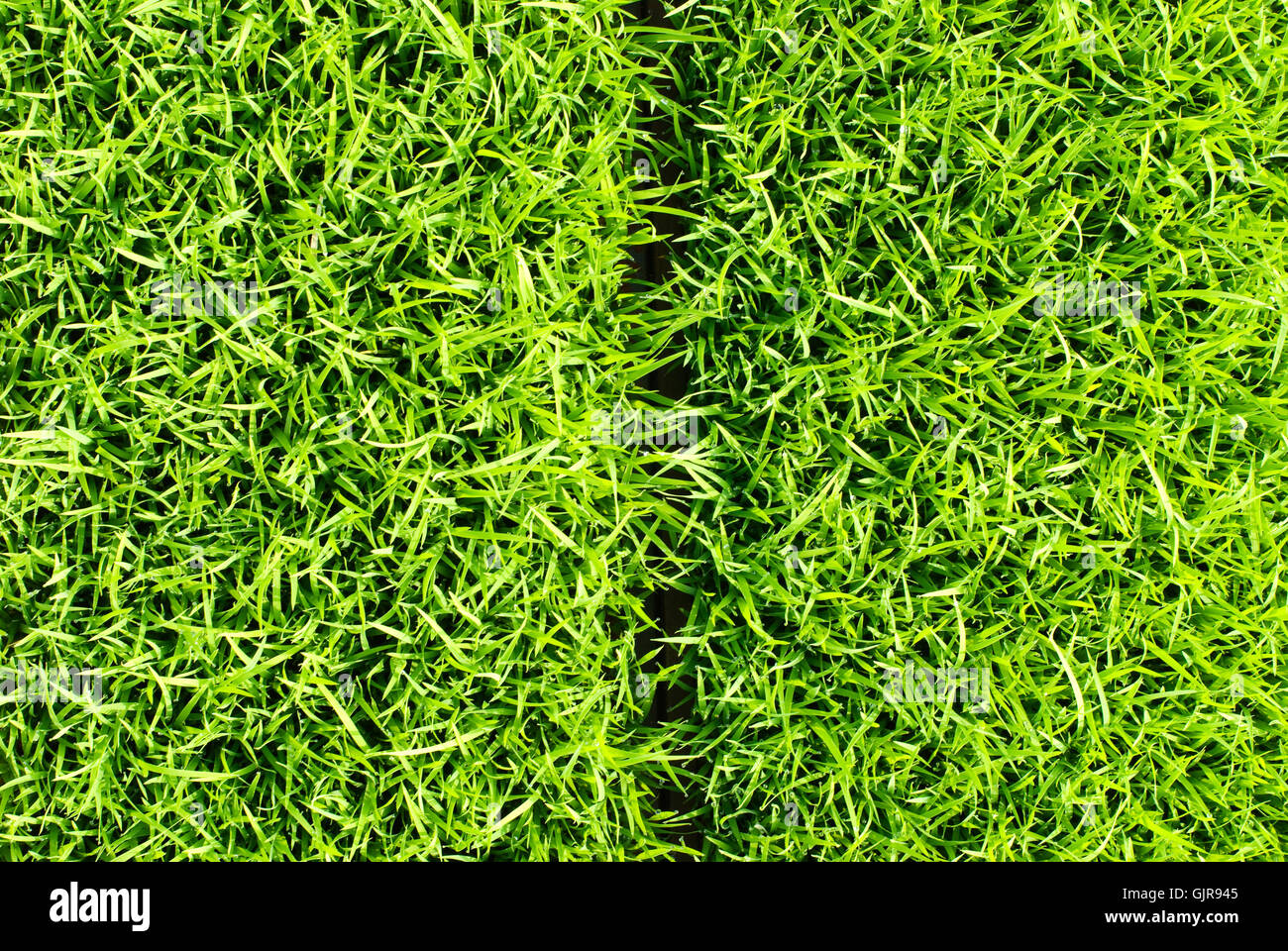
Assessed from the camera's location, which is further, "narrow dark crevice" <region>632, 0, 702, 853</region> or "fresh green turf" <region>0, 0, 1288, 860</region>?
"narrow dark crevice" <region>632, 0, 702, 853</region>

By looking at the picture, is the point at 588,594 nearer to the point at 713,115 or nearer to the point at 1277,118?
the point at 713,115

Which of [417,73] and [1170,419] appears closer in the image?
[417,73]

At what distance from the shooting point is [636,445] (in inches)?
31.4

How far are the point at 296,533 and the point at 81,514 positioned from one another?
0.20 meters

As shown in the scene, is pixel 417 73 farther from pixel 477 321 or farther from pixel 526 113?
pixel 477 321

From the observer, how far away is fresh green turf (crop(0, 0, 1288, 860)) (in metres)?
0.74

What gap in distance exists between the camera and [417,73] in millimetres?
752

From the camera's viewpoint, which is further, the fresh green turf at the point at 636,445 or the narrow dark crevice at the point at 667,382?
the narrow dark crevice at the point at 667,382

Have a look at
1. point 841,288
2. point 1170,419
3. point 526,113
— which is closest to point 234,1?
point 526,113

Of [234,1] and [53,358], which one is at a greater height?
[234,1]

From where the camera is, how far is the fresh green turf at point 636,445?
2.42ft

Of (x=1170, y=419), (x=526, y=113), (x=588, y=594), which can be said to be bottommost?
(x=588, y=594)

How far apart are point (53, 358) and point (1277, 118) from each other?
1324 mm

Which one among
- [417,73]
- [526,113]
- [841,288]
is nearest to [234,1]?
[417,73]
